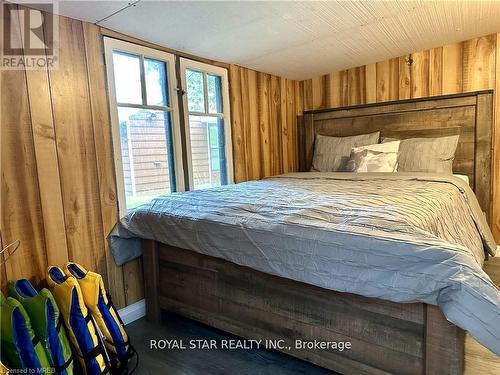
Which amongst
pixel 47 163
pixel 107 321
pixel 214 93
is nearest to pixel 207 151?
pixel 214 93

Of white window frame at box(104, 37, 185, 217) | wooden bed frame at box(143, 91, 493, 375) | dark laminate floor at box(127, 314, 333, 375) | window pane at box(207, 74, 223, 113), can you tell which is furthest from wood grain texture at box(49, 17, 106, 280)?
window pane at box(207, 74, 223, 113)

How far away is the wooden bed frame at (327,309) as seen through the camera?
113cm

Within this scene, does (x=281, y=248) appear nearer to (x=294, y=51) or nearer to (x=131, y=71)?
(x=131, y=71)

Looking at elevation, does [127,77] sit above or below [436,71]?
below

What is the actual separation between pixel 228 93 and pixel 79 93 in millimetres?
1311

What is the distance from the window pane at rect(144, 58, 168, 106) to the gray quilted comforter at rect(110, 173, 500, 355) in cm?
76

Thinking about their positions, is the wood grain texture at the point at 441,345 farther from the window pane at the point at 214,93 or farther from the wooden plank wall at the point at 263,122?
the window pane at the point at 214,93

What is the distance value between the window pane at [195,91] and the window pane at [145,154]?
0.94 ft

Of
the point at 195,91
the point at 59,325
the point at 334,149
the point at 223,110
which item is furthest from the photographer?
the point at 334,149

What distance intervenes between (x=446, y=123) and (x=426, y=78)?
47 centimetres

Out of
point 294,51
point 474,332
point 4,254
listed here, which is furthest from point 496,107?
point 4,254

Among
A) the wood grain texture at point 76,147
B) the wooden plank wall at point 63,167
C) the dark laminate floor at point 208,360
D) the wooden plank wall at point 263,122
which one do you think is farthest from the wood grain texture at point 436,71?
the wood grain texture at point 76,147

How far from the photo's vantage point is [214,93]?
2746 millimetres

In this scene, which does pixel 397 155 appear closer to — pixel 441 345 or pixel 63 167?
pixel 441 345
